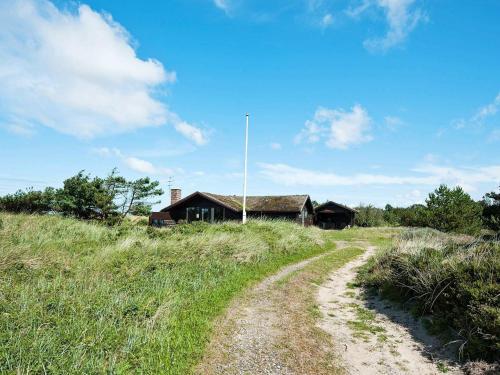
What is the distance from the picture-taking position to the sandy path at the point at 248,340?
6.24 meters

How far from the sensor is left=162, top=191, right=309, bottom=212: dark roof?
3729cm

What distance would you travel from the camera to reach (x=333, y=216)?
52156 millimetres

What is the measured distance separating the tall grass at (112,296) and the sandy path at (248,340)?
1.15ft

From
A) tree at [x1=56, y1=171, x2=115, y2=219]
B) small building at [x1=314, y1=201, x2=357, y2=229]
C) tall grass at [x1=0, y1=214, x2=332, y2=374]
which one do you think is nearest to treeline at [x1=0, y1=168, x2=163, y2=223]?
tree at [x1=56, y1=171, x2=115, y2=219]

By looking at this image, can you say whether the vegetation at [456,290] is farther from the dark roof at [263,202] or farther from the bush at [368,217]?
the bush at [368,217]

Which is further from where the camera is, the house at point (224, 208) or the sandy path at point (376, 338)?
the house at point (224, 208)

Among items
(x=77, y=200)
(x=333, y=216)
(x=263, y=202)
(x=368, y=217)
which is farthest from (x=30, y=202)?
(x=368, y=217)

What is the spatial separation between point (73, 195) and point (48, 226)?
14.4m

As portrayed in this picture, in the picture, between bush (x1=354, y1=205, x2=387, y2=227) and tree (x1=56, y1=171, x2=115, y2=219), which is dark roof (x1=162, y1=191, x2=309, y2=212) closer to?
tree (x1=56, y1=171, x2=115, y2=219)

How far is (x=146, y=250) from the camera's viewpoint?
43.3 feet

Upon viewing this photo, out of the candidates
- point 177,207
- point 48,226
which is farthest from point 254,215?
point 48,226

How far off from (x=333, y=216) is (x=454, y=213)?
64.6 feet

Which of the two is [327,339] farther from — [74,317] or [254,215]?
[254,215]

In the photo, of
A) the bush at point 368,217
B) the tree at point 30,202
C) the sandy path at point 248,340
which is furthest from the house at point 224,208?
the sandy path at point 248,340
